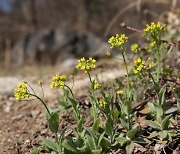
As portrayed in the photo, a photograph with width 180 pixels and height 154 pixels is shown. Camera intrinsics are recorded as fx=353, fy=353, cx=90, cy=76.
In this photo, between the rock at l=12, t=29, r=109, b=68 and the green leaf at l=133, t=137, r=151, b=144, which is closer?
the green leaf at l=133, t=137, r=151, b=144

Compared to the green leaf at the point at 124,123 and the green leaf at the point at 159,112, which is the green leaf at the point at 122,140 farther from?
the green leaf at the point at 159,112

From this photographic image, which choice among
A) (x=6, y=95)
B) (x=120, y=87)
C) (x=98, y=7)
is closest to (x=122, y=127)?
(x=120, y=87)

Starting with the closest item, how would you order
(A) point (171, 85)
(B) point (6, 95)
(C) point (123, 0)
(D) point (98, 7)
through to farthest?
(A) point (171, 85) → (B) point (6, 95) → (D) point (98, 7) → (C) point (123, 0)

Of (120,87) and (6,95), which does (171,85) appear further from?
(6,95)

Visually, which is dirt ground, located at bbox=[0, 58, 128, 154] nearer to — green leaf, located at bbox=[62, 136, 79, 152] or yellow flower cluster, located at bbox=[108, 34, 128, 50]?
green leaf, located at bbox=[62, 136, 79, 152]

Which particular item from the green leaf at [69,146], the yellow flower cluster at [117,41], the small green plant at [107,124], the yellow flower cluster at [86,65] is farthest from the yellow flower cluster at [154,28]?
the green leaf at [69,146]

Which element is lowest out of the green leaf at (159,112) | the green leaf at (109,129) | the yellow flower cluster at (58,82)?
the green leaf at (109,129)

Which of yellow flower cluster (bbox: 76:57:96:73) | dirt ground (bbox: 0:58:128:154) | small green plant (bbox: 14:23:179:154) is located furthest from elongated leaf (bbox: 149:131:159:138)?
dirt ground (bbox: 0:58:128:154)

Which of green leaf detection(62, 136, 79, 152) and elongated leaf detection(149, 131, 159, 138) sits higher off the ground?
elongated leaf detection(149, 131, 159, 138)
